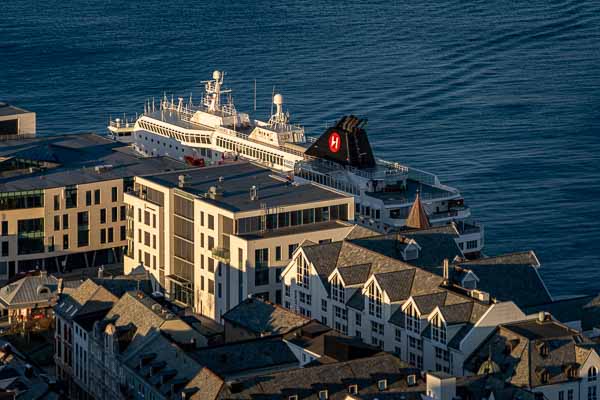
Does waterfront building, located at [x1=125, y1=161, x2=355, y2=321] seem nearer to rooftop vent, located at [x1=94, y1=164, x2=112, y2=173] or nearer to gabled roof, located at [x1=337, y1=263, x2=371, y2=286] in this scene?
rooftop vent, located at [x1=94, y1=164, x2=112, y2=173]

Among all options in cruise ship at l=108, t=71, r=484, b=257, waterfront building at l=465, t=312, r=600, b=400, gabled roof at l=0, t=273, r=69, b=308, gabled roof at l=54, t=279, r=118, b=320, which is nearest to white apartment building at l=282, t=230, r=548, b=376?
waterfront building at l=465, t=312, r=600, b=400

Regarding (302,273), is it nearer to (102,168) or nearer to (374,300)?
(374,300)

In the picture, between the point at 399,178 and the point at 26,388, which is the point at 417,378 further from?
the point at 399,178

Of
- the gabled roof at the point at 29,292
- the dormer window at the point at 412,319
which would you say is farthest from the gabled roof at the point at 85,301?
the dormer window at the point at 412,319

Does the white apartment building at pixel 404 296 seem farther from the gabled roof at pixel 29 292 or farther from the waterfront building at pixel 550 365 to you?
the gabled roof at pixel 29 292

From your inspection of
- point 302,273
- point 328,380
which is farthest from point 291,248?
point 328,380

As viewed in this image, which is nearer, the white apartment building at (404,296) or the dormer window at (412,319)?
the white apartment building at (404,296)
